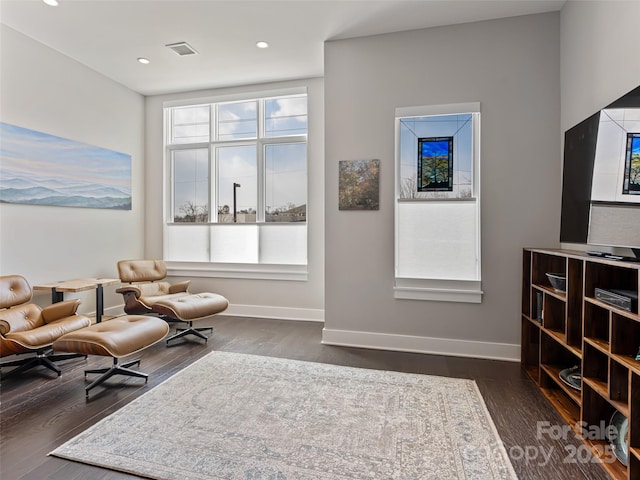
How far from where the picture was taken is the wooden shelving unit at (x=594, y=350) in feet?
5.16

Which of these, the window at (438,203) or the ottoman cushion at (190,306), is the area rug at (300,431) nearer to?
the ottoman cushion at (190,306)

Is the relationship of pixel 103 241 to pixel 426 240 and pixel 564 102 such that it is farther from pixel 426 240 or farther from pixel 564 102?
pixel 564 102

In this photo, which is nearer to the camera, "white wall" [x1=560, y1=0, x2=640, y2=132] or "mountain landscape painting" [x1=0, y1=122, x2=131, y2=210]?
"white wall" [x1=560, y1=0, x2=640, y2=132]

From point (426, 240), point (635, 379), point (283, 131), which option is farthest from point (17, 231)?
point (635, 379)

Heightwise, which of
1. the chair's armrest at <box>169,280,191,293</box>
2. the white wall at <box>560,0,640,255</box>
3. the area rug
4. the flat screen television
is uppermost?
the white wall at <box>560,0,640,255</box>

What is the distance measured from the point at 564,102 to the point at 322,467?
A: 137 inches

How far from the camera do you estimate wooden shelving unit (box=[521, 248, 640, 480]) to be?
157 centimetres

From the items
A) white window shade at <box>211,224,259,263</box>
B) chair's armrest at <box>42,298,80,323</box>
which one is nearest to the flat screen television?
white window shade at <box>211,224,259,263</box>

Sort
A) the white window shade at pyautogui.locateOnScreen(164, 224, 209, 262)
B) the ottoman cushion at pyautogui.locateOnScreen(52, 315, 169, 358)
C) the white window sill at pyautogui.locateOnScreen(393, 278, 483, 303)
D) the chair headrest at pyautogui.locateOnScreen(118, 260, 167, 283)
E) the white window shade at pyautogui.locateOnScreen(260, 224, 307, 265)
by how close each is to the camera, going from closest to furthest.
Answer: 1. the ottoman cushion at pyautogui.locateOnScreen(52, 315, 169, 358)
2. the white window sill at pyautogui.locateOnScreen(393, 278, 483, 303)
3. the chair headrest at pyautogui.locateOnScreen(118, 260, 167, 283)
4. the white window shade at pyautogui.locateOnScreen(260, 224, 307, 265)
5. the white window shade at pyautogui.locateOnScreen(164, 224, 209, 262)

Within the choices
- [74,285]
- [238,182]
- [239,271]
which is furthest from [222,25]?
[74,285]

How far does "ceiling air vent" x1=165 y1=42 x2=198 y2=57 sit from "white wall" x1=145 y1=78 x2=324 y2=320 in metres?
1.00

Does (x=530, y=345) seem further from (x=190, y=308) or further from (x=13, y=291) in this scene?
(x=13, y=291)

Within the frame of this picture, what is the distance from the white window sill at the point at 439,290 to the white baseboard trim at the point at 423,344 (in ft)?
1.33

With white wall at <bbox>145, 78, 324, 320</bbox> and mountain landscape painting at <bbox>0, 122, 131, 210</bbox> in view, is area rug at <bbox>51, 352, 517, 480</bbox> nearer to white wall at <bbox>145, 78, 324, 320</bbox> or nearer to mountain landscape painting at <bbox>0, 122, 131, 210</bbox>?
white wall at <bbox>145, 78, 324, 320</bbox>
